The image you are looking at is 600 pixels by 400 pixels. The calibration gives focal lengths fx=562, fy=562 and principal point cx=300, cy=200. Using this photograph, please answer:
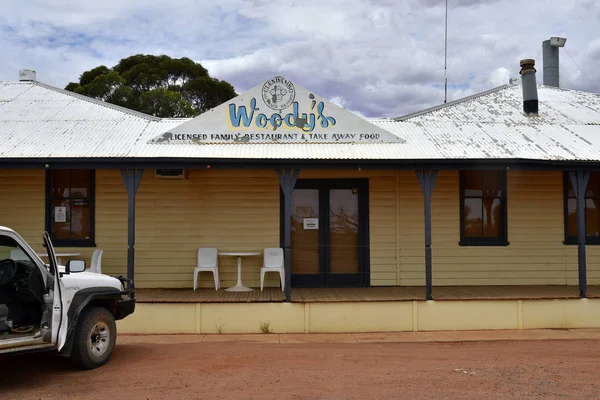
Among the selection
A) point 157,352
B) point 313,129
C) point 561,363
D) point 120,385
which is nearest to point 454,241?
point 313,129

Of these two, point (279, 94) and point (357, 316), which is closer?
point (357, 316)

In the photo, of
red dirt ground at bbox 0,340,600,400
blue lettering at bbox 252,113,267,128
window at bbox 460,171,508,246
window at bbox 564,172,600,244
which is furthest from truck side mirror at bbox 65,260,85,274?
window at bbox 564,172,600,244

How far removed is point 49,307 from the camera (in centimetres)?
596

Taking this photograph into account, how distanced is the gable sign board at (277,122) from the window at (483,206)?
78.7 inches

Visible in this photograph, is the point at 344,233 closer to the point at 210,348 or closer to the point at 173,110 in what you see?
the point at 210,348

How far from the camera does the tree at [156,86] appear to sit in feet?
96.5

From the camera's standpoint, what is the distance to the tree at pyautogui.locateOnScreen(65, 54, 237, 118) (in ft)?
96.5

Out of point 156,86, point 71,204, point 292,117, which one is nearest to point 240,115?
point 292,117

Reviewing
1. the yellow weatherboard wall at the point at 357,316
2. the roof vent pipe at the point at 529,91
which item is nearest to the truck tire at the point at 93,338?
the yellow weatherboard wall at the point at 357,316

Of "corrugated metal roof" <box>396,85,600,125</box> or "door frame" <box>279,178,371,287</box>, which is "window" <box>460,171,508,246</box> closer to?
"corrugated metal roof" <box>396,85,600,125</box>

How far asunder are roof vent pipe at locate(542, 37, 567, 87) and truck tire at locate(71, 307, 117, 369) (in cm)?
1328

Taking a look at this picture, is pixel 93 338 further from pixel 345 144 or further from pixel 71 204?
pixel 345 144

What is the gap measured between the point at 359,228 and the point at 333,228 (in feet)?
1.70

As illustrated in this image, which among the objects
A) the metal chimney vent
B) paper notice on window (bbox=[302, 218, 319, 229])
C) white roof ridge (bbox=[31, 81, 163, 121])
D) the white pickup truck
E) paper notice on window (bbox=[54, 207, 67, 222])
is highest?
the metal chimney vent
